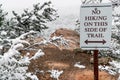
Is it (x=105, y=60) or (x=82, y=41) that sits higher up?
(x=82, y=41)

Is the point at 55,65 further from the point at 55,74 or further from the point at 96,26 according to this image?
the point at 96,26

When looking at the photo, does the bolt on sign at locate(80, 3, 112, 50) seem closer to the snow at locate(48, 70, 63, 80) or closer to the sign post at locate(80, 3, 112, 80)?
the sign post at locate(80, 3, 112, 80)

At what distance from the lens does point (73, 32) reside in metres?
21.0

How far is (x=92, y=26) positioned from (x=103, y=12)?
0.33 metres

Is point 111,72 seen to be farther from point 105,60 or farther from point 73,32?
point 73,32

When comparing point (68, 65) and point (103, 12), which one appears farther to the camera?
point (68, 65)

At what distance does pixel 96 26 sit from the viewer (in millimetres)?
7766

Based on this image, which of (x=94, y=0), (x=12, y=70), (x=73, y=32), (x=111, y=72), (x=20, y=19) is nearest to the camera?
(x=12, y=70)

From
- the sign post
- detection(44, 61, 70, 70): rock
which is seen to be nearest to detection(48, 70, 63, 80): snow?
Answer: detection(44, 61, 70, 70): rock

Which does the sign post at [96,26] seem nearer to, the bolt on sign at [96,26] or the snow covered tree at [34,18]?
the bolt on sign at [96,26]

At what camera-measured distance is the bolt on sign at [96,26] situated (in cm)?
777

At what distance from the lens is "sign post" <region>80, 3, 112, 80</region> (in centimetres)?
777

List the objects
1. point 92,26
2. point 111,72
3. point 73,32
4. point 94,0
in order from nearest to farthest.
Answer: point 92,26, point 111,72, point 94,0, point 73,32

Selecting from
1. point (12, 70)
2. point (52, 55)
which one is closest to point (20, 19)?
point (52, 55)
